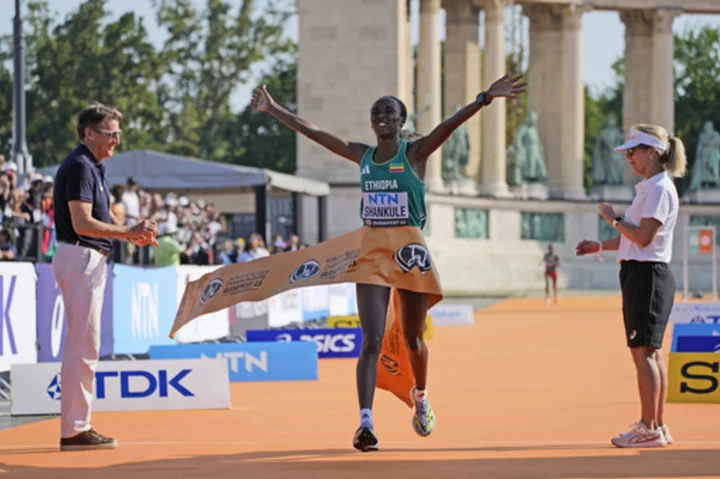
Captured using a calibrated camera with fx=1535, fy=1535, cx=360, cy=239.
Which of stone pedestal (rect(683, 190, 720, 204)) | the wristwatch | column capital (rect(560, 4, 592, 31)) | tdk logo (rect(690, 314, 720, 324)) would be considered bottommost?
tdk logo (rect(690, 314, 720, 324))

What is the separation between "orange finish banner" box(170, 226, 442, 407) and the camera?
33.0 ft

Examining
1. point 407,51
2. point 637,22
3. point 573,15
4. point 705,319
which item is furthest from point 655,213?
point 637,22

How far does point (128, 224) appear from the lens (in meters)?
23.0

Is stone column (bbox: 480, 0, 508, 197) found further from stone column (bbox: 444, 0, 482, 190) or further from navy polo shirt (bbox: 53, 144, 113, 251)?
navy polo shirt (bbox: 53, 144, 113, 251)

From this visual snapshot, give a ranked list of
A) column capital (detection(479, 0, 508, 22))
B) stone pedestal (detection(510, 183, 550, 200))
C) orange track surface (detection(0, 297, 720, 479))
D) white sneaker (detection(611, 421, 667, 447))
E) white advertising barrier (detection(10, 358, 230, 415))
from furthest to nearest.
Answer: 1. stone pedestal (detection(510, 183, 550, 200))
2. column capital (detection(479, 0, 508, 22))
3. white advertising barrier (detection(10, 358, 230, 415))
4. white sneaker (detection(611, 421, 667, 447))
5. orange track surface (detection(0, 297, 720, 479))

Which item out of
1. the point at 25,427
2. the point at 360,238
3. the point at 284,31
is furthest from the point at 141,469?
the point at 284,31

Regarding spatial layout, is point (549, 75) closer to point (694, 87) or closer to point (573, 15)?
point (573, 15)

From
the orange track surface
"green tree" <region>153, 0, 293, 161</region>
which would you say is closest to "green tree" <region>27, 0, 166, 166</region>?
"green tree" <region>153, 0, 293, 161</region>

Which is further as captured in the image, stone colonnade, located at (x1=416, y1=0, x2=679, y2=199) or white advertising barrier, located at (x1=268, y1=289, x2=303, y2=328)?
stone colonnade, located at (x1=416, y1=0, x2=679, y2=199)

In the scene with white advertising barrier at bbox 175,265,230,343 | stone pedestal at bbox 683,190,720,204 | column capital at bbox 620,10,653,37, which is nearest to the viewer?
white advertising barrier at bbox 175,265,230,343

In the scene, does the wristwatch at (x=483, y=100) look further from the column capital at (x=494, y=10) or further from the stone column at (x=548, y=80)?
the stone column at (x=548, y=80)

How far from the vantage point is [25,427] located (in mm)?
12156

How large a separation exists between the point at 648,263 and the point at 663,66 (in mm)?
55968

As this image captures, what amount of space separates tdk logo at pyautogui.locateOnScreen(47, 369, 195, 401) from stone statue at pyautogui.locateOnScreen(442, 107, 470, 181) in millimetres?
45291
